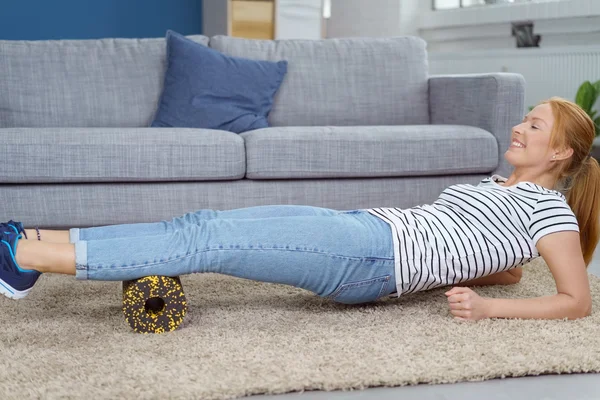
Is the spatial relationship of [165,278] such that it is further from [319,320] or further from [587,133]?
[587,133]

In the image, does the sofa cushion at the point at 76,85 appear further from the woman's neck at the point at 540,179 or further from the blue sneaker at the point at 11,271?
the woman's neck at the point at 540,179

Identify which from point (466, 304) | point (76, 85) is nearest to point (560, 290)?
point (466, 304)

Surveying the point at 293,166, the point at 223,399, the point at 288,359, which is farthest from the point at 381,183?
the point at 223,399

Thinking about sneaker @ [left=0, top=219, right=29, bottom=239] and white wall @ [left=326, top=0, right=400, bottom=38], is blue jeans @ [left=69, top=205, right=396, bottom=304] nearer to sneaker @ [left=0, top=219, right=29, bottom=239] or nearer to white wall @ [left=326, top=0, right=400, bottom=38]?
sneaker @ [left=0, top=219, right=29, bottom=239]

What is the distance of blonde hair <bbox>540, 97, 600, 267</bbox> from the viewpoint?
6.48 feet

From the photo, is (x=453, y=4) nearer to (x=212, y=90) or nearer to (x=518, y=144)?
(x=212, y=90)

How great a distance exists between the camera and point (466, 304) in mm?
1866

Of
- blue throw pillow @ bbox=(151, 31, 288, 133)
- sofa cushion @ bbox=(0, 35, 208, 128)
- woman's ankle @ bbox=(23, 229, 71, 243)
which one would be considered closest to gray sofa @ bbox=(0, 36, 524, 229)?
sofa cushion @ bbox=(0, 35, 208, 128)

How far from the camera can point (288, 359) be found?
163cm

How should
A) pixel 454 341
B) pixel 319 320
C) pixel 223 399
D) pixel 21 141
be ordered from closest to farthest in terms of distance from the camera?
pixel 223 399
pixel 454 341
pixel 319 320
pixel 21 141

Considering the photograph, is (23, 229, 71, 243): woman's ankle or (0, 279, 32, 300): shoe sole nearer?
(0, 279, 32, 300): shoe sole

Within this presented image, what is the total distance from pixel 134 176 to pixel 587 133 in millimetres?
1537

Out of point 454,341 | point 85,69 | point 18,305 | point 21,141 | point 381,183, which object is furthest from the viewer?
point 85,69

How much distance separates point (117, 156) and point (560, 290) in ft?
5.24
